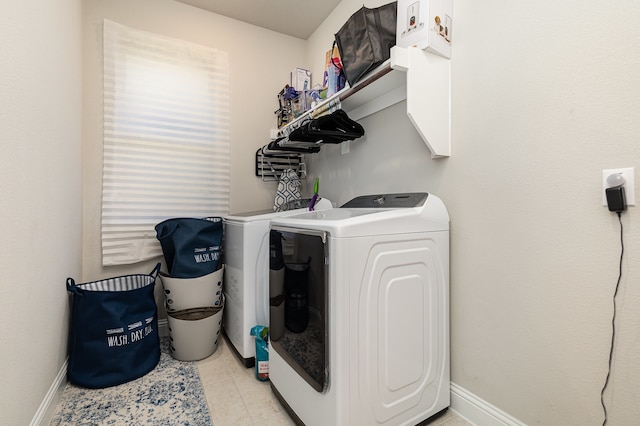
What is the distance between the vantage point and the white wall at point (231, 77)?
2115 mm

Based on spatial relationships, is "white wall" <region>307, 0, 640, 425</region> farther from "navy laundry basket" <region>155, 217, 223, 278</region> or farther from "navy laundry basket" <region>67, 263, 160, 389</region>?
"navy laundry basket" <region>67, 263, 160, 389</region>

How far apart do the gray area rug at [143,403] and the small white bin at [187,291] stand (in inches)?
15.9

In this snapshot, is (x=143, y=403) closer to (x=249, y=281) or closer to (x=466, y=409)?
(x=249, y=281)

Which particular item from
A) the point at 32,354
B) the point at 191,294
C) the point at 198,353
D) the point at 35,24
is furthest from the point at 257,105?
the point at 32,354

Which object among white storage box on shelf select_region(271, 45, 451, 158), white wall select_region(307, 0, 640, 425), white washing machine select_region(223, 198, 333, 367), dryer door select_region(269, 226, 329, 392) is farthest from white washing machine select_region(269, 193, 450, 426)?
white washing machine select_region(223, 198, 333, 367)

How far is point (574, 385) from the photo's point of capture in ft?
3.37

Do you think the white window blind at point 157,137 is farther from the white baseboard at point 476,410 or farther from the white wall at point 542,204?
the white baseboard at point 476,410

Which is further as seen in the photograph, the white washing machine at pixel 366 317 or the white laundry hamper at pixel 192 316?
the white laundry hamper at pixel 192 316

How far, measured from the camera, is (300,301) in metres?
1.29

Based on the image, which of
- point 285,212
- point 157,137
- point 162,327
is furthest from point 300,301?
point 157,137

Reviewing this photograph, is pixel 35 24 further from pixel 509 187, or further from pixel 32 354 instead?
pixel 509 187

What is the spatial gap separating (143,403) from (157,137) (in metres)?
1.82

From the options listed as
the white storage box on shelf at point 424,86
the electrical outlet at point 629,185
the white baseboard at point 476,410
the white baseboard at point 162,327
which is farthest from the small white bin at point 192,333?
the electrical outlet at point 629,185

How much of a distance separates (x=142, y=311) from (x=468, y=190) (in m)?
2.01
